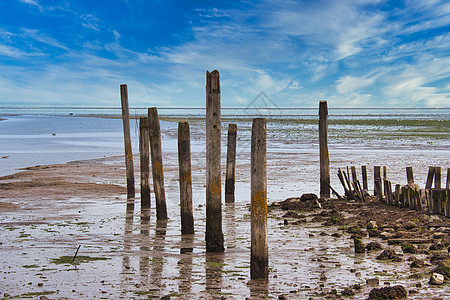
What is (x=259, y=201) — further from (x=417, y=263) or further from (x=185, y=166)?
(x=185, y=166)

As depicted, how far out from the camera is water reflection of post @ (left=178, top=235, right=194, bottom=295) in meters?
6.88

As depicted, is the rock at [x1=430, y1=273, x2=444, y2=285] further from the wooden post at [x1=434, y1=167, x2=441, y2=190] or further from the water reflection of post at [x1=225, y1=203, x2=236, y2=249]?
the wooden post at [x1=434, y1=167, x2=441, y2=190]

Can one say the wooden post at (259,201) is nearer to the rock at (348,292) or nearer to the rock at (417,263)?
the rock at (348,292)

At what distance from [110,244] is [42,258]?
147cm

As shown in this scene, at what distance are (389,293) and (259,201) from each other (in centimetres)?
215

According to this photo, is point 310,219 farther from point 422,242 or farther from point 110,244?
point 110,244

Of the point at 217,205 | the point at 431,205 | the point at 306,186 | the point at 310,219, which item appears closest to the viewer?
the point at 217,205

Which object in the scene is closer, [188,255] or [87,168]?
[188,255]

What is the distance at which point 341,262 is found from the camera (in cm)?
800

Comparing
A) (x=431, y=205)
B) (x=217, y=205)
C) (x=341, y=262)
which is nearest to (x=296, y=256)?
(x=341, y=262)

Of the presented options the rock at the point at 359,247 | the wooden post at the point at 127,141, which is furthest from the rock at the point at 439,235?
the wooden post at the point at 127,141

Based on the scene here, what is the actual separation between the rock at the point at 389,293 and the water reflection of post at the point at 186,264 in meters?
2.48

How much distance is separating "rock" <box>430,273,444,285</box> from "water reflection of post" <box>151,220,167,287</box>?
3.83 metres

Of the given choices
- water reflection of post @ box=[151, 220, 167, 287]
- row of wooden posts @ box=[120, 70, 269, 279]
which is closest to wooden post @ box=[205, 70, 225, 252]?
row of wooden posts @ box=[120, 70, 269, 279]
